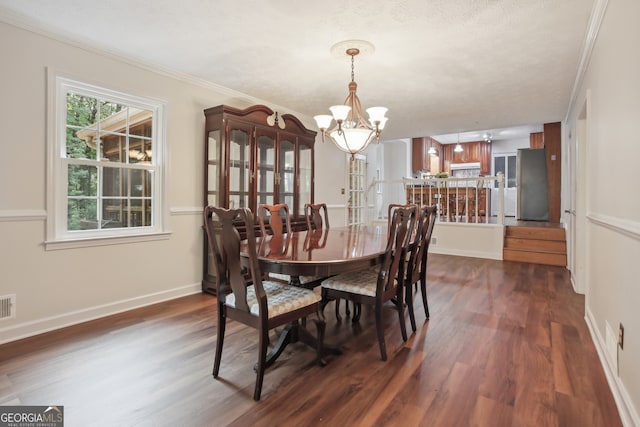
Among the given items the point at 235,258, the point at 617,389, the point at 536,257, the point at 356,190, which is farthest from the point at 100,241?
the point at 536,257

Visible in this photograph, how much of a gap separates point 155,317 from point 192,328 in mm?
478

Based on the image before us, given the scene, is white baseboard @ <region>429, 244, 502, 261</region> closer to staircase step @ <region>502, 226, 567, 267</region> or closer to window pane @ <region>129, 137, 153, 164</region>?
staircase step @ <region>502, 226, 567, 267</region>

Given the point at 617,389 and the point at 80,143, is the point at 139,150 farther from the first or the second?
the point at 617,389

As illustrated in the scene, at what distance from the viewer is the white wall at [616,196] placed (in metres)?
1.50

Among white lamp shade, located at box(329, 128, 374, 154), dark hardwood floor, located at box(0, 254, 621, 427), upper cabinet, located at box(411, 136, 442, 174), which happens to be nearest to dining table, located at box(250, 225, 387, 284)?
dark hardwood floor, located at box(0, 254, 621, 427)

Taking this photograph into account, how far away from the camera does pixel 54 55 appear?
8.57 ft

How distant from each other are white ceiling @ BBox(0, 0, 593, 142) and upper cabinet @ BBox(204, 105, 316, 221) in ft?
1.35

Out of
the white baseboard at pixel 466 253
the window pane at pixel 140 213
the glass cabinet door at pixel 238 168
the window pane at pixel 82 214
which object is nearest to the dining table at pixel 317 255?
the glass cabinet door at pixel 238 168

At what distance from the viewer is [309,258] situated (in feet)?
6.21

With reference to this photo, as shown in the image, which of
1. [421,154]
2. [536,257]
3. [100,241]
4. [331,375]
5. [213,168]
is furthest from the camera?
[421,154]

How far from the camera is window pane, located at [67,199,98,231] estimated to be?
2.80 metres

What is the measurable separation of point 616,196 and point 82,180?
381cm

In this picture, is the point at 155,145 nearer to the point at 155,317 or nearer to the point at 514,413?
the point at 155,317

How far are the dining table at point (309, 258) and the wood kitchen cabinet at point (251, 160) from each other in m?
1.19
